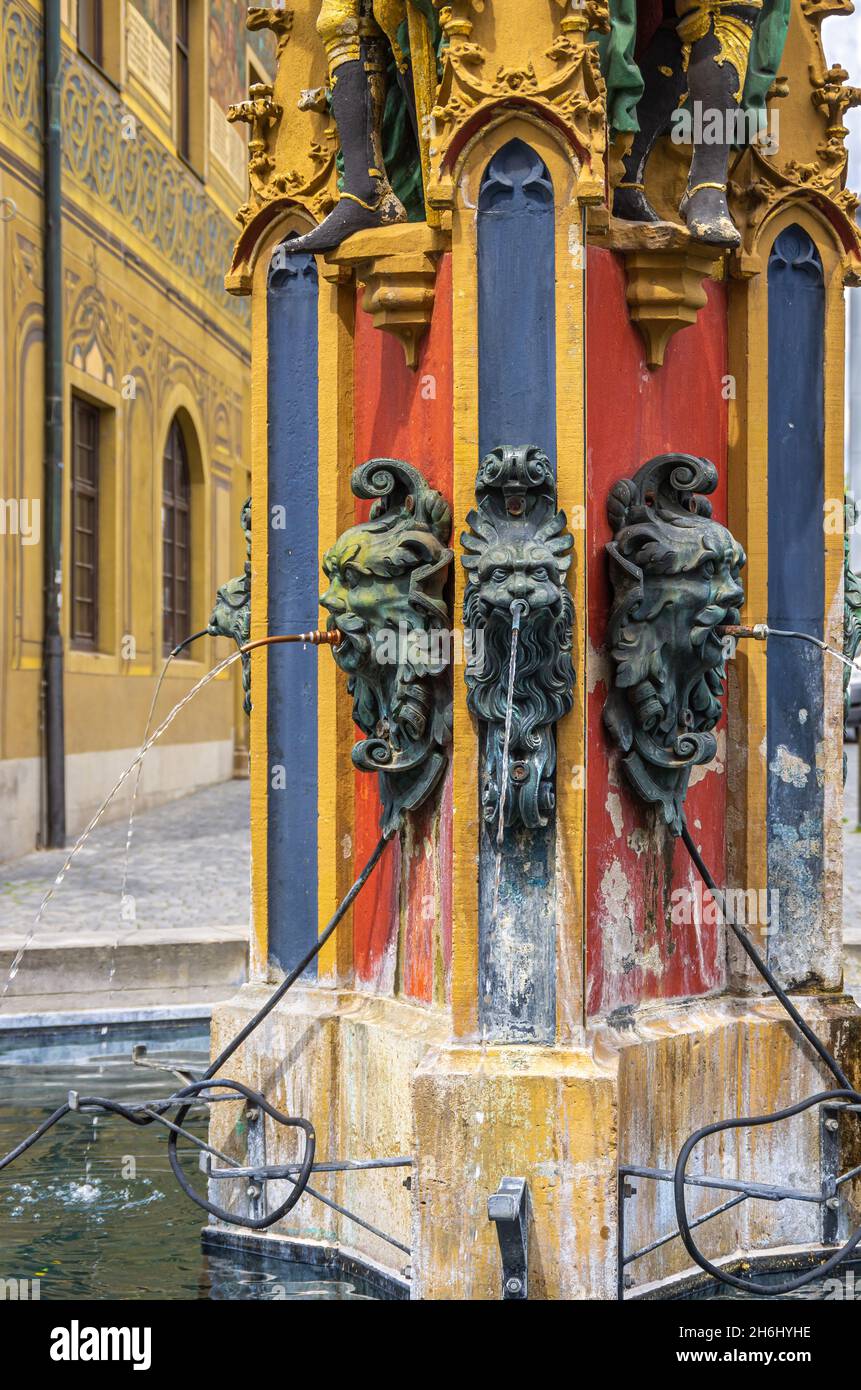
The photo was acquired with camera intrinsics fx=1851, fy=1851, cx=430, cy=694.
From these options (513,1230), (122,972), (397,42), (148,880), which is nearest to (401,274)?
(397,42)

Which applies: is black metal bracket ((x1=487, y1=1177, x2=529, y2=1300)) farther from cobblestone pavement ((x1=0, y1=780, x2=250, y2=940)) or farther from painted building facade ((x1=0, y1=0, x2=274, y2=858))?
painted building facade ((x1=0, y1=0, x2=274, y2=858))

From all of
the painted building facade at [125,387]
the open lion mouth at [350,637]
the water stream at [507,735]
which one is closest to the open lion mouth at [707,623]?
the water stream at [507,735]

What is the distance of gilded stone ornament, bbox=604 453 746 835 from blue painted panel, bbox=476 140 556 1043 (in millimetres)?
309

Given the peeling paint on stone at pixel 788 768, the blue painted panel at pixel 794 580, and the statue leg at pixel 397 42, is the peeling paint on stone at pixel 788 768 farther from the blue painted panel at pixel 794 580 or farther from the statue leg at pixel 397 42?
the statue leg at pixel 397 42

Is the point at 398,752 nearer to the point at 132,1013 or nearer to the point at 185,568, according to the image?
the point at 132,1013

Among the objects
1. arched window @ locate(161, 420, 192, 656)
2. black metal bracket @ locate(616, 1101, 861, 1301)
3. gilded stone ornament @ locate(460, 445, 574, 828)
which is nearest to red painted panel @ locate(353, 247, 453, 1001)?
gilded stone ornament @ locate(460, 445, 574, 828)

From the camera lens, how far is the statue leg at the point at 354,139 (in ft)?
13.3

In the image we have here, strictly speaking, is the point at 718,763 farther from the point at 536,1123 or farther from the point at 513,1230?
the point at 513,1230

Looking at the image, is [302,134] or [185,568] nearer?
[302,134]

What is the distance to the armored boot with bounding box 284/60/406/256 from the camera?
4.06 metres

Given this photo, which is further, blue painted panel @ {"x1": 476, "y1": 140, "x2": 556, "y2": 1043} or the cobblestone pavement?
the cobblestone pavement
